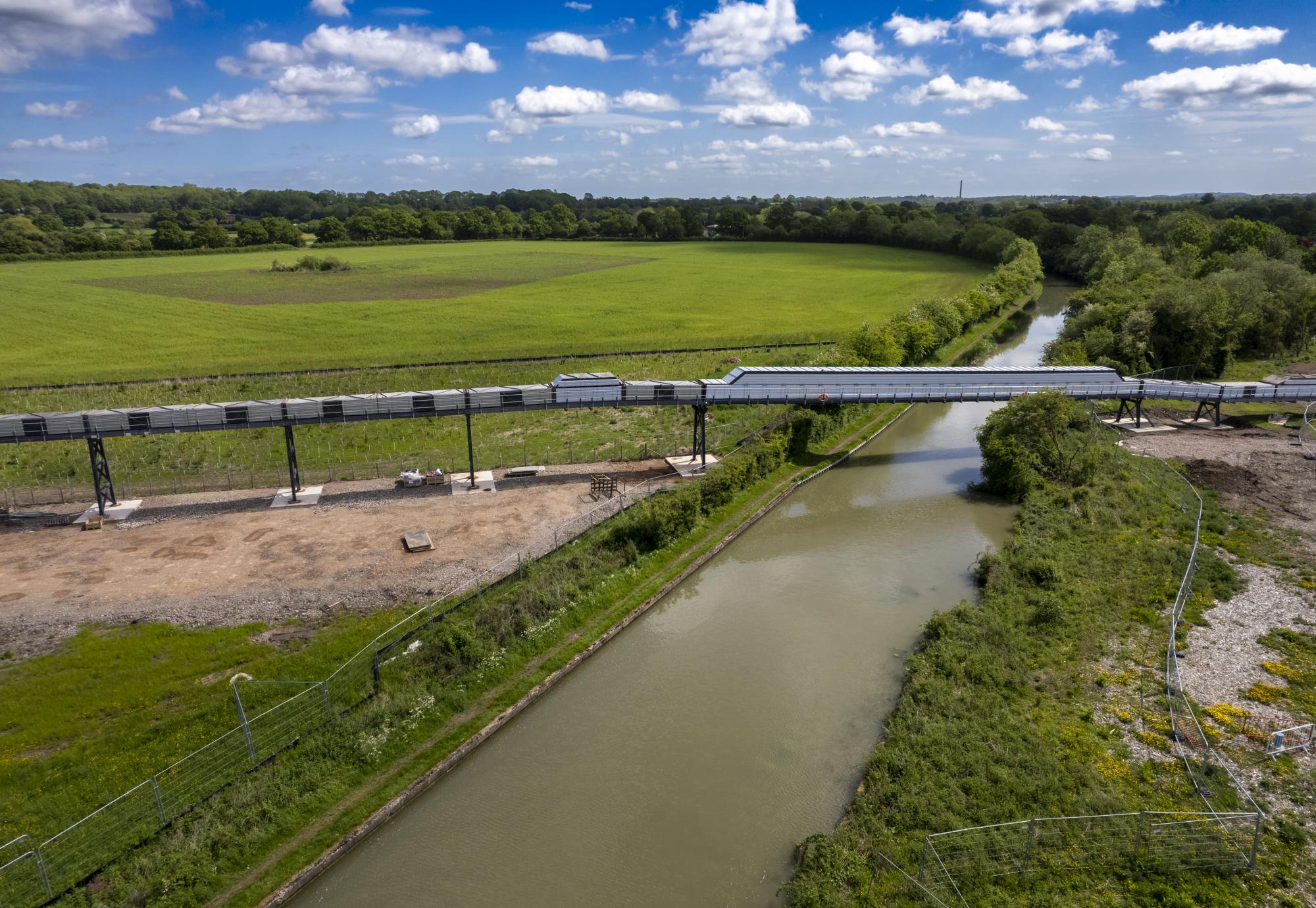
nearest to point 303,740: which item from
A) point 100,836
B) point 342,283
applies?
point 100,836

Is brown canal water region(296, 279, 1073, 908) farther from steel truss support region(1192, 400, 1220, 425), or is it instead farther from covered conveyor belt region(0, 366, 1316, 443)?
steel truss support region(1192, 400, 1220, 425)

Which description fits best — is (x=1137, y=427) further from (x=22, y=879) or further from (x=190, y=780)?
(x=22, y=879)

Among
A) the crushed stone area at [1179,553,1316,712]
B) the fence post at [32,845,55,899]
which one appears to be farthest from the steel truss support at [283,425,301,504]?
the crushed stone area at [1179,553,1316,712]

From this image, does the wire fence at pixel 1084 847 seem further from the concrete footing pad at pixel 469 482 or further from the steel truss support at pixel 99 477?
the steel truss support at pixel 99 477

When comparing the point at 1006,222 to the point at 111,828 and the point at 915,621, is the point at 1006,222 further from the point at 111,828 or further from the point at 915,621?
the point at 111,828

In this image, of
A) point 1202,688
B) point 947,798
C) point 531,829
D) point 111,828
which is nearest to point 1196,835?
point 947,798

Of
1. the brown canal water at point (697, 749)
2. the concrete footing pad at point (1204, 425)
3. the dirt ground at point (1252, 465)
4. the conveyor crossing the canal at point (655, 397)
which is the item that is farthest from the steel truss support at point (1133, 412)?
the brown canal water at point (697, 749)
